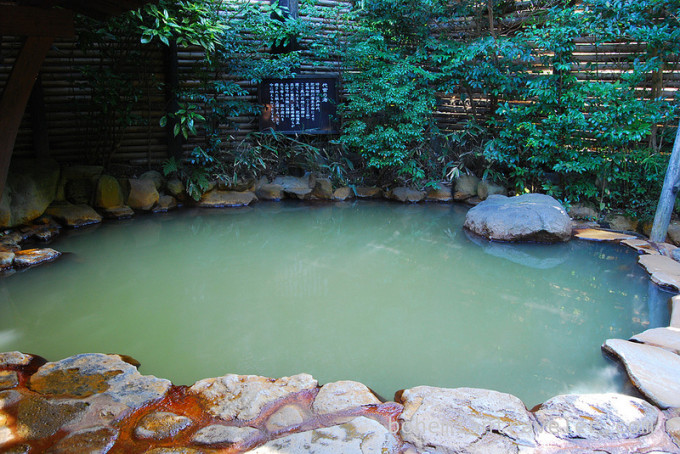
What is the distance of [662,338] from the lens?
2.85 metres

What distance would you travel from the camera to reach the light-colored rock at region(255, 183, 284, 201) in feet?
23.1

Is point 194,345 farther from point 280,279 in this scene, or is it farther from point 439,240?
point 439,240

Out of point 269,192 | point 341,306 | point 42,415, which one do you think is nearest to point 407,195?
point 269,192

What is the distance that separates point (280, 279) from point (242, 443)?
7.10 feet

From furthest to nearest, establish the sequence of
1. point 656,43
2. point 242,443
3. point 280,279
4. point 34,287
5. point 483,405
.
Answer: point 656,43 < point 280,279 < point 34,287 < point 483,405 < point 242,443

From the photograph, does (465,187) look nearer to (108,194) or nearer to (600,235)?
(600,235)

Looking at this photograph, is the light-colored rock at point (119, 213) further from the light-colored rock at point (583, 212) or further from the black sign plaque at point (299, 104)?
the light-colored rock at point (583, 212)

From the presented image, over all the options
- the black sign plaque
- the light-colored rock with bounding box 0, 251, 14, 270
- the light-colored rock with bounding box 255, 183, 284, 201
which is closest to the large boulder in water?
the light-colored rock with bounding box 255, 183, 284, 201

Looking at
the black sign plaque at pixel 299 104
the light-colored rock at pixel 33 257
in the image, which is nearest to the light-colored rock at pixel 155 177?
the black sign plaque at pixel 299 104

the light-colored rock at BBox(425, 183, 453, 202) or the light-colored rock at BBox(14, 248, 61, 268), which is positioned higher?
the light-colored rock at BBox(425, 183, 453, 202)

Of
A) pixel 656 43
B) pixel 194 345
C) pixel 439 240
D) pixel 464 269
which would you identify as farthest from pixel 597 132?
pixel 194 345

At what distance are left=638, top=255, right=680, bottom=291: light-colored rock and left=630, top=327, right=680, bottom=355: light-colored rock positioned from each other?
3.34ft

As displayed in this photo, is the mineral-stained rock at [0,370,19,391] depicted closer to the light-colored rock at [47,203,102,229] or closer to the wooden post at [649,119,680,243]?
the light-colored rock at [47,203,102,229]

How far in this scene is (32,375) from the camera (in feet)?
7.91
